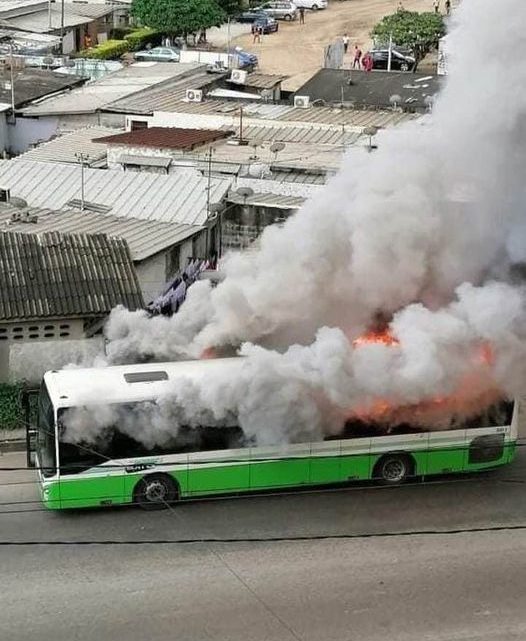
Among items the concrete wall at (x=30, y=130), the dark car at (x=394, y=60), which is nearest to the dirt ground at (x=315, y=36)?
the dark car at (x=394, y=60)

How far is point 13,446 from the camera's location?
1678cm

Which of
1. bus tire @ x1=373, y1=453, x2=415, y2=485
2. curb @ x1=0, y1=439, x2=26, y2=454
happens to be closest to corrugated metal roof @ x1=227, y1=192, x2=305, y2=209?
curb @ x1=0, y1=439, x2=26, y2=454

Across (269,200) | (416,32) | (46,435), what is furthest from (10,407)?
(416,32)

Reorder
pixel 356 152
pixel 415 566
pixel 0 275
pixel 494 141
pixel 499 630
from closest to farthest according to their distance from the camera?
pixel 499 630
pixel 415 566
pixel 494 141
pixel 356 152
pixel 0 275

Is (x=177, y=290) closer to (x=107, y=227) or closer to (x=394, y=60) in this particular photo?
(x=107, y=227)

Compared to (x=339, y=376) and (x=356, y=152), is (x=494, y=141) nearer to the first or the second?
(x=356, y=152)

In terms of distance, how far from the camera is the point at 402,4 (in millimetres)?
67438

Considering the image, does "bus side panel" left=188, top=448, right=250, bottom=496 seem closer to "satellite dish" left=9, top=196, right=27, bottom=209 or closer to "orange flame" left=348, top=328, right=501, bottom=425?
"orange flame" left=348, top=328, right=501, bottom=425

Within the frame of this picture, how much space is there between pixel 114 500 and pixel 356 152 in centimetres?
628

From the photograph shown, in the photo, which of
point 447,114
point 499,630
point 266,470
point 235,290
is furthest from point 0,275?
point 499,630

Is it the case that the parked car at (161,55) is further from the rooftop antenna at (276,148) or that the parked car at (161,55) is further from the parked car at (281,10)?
the rooftop antenna at (276,148)

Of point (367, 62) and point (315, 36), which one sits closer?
point (367, 62)

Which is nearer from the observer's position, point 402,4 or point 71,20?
point 71,20

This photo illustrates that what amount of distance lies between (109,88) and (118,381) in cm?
Result: 2325
